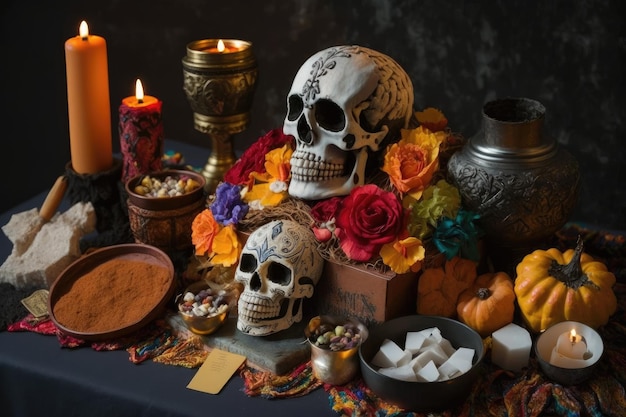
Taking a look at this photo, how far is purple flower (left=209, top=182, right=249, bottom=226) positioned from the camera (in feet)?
6.74

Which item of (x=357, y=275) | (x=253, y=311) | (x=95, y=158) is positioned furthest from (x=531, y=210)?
(x=95, y=158)

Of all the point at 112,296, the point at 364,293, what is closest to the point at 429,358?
the point at 364,293

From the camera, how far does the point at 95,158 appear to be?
237cm

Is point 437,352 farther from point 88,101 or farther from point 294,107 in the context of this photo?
point 88,101

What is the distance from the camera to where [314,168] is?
2.03 metres

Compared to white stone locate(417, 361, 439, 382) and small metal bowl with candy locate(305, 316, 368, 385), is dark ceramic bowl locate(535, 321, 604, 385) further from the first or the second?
small metal bowl with candy locate(305, 316, 368, 385)

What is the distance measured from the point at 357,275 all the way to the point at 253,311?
24cm

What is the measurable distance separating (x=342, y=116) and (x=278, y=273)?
40 cm

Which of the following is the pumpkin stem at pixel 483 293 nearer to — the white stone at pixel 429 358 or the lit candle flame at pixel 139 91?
the white stone at pixel 429 358

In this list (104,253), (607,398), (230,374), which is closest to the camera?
(607,398)

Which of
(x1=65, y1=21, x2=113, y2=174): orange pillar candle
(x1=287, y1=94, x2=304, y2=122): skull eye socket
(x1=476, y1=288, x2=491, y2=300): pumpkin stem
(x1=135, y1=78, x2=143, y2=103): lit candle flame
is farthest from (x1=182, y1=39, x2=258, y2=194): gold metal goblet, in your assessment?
(x1=476, y1=288, x2=491, y2=300): pumpkin stem

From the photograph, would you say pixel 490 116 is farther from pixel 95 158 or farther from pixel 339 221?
pixel 95 158

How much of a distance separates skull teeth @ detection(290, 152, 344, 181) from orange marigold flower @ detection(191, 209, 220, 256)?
236 mm

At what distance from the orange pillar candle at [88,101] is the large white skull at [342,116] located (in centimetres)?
59
